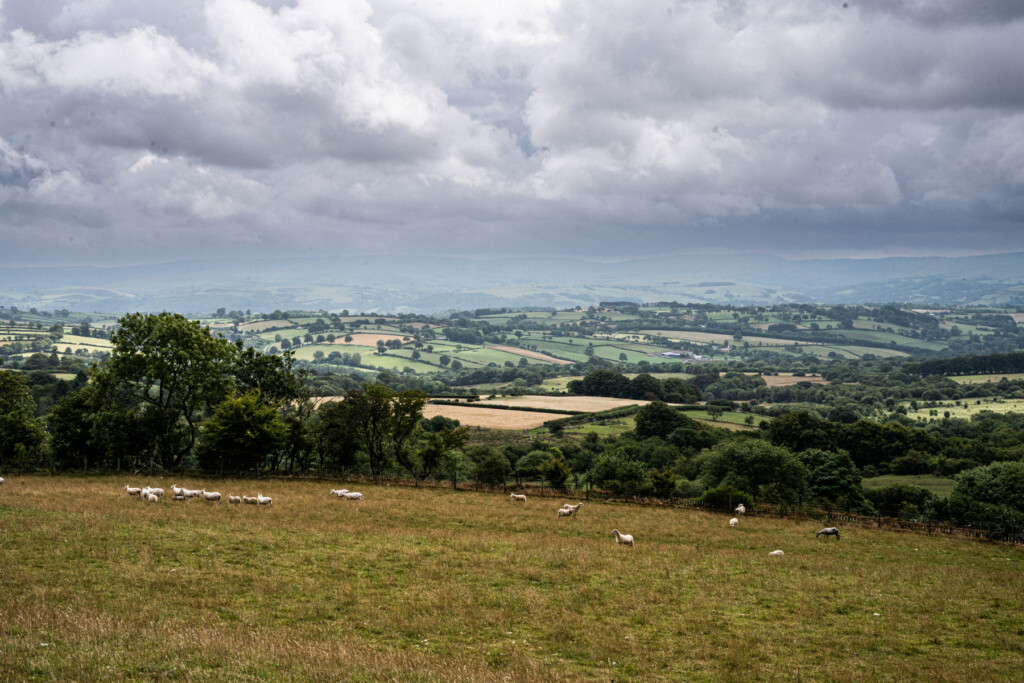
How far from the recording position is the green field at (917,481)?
64.6 m

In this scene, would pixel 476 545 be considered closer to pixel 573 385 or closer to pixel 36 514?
pixel 36 514

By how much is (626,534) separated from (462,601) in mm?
13566

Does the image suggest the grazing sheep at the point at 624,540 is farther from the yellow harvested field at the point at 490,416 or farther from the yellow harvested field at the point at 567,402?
the yellow harvested field at the point at 567,402

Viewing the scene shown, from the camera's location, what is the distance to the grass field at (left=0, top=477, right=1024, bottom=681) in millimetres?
12852

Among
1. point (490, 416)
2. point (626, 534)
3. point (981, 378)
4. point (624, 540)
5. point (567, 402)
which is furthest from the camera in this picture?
point (981, 378)

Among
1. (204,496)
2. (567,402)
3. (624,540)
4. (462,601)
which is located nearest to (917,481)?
(624,540)

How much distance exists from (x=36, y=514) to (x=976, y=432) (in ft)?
433

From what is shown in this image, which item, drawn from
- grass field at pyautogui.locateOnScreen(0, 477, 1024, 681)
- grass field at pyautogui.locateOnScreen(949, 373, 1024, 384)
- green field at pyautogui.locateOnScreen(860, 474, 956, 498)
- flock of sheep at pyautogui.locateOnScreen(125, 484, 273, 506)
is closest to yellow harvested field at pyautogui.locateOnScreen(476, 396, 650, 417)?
green field at pyautogui.locateOnScreen(860, 474, 956, 498)

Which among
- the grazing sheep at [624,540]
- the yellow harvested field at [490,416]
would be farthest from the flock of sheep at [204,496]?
the yellow harvested field at [490,416]

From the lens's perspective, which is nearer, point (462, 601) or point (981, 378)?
point (462, 601)

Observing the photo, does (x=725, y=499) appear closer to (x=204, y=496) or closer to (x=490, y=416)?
(x=204, y=496)

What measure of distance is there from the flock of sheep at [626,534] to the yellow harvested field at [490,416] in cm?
5918

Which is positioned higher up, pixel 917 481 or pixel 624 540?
pixel 624 540

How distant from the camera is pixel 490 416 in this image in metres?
107
